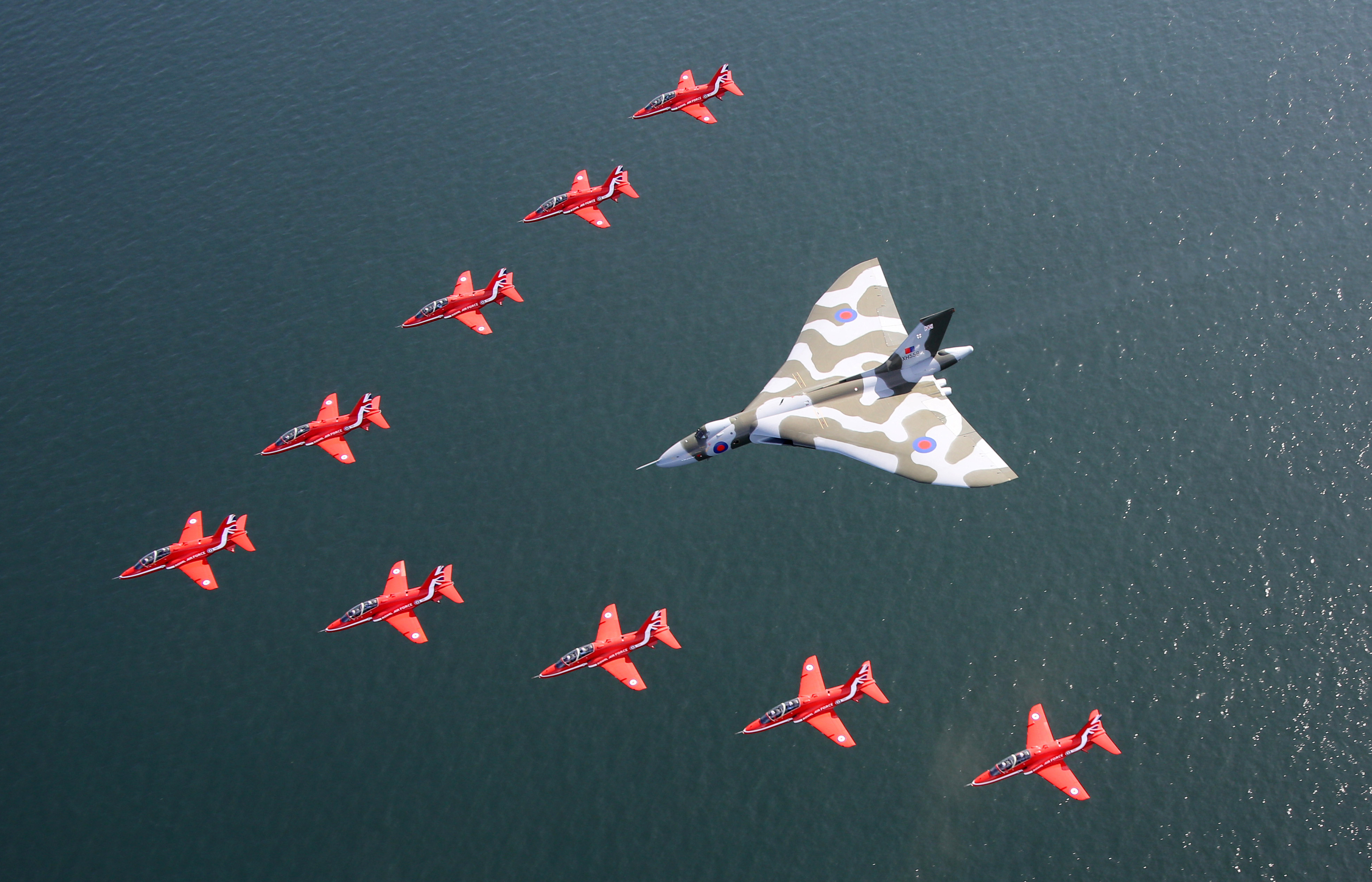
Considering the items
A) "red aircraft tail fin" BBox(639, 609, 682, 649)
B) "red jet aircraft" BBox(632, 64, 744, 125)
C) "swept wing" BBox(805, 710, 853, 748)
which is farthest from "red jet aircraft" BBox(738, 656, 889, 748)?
"red jet aircraft" BBox(632, 64, 744, 125)

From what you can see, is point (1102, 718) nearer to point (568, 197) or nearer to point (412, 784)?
point (412, 784)

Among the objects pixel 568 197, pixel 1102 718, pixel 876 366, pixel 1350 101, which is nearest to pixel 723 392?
pixel 876 366

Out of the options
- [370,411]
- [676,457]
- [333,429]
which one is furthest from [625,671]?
[333,429]

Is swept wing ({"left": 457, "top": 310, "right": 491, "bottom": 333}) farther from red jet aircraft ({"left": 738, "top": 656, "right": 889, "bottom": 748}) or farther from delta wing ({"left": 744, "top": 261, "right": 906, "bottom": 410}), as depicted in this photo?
red jet aircraft ({"left": 738, "top": 656, "right": 889, "bottom": 748})

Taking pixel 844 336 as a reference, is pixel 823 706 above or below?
below

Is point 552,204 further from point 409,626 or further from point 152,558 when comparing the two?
point 152,558

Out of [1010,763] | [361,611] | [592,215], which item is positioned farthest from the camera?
[592,215]
